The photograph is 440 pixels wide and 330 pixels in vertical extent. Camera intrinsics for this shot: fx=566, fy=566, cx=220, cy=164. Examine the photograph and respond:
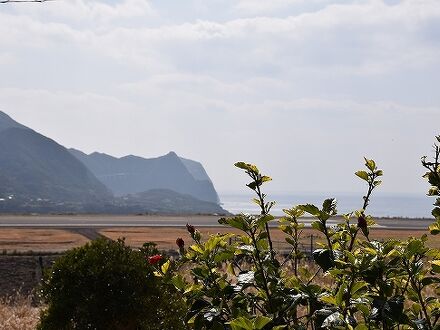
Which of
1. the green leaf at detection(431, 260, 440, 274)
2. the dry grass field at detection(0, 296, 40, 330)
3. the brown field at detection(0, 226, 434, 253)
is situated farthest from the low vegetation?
the brown field at detection(0, 226, 434, 253)

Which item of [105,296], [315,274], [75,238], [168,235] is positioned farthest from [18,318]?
[168,235]

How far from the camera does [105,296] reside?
7.29m

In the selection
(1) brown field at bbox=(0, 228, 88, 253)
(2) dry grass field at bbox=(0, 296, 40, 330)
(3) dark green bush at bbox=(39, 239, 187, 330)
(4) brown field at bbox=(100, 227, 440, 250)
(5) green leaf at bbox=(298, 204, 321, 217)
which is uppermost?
(5) green leaf at bbox=(298, 204, 321, 217)

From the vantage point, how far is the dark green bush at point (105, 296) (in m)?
7.25

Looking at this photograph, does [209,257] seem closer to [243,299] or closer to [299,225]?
[243,299]

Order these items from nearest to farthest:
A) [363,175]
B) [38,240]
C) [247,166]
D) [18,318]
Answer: [247,166], [363,175], [18,318], [38,240]

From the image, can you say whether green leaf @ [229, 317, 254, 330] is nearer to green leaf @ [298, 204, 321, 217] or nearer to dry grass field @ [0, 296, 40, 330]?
green leaf @ [298, 204, 321, 217]

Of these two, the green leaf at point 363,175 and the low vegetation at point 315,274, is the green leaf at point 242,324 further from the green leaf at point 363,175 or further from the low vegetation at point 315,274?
the green leaf at point 363,175

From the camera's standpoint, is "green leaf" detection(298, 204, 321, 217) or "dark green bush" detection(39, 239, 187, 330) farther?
"dark green bush" detection(39, 239, 187, 330)

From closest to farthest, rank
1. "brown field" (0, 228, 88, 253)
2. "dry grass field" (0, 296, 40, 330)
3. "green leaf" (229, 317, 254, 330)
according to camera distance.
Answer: "green leaf" (229, 317, 254, 330)
"dry grass field" (0, 296, 40, 330)
"brown field" (0, 228, 88, 253)

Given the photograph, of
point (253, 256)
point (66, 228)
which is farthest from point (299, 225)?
point (66, 228)

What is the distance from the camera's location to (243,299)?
3.50 m

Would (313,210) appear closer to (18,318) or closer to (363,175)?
(363,175)

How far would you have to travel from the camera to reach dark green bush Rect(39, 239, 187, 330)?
7246 millimetres
